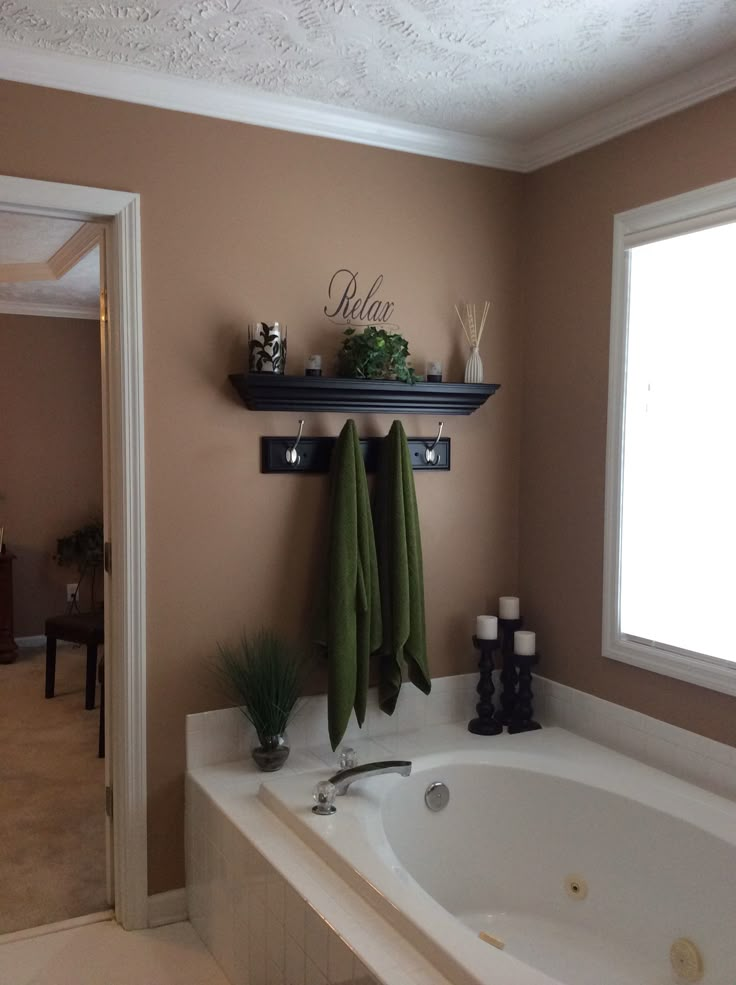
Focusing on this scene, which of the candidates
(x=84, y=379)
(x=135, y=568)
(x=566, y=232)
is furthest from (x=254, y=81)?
(x=84, y=379)

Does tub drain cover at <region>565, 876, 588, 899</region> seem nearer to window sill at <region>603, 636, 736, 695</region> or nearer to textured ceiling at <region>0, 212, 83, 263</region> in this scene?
window sill at <region>603, 636, 736, 695</region>

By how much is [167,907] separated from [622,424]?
1.97 meters

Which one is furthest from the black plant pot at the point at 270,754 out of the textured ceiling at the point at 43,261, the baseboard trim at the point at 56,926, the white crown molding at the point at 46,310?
the white crown molding at the point at 46,310

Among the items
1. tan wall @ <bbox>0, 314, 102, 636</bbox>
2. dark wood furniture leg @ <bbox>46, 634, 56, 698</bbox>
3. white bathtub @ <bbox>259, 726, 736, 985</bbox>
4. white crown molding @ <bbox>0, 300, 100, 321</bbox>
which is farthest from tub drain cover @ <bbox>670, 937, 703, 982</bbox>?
white crown molding @ <bbox>0, 300, 100, 321</bbox>

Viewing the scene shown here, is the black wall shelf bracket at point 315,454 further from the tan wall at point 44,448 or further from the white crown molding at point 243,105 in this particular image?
the tan wall at point 44,448

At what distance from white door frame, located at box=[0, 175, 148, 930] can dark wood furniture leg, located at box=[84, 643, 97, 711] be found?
185 centimetres

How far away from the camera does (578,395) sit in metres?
2.93

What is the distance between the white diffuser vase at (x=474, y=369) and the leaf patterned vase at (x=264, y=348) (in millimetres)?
700

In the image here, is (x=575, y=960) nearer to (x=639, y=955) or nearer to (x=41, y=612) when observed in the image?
(x=639, y=955)

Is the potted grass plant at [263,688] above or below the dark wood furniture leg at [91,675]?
above

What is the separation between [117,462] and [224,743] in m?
0.90

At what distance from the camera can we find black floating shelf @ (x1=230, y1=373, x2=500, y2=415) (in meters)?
2.64

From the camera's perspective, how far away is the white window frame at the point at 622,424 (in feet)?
8.11

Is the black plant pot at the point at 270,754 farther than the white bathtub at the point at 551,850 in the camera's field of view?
Yes
